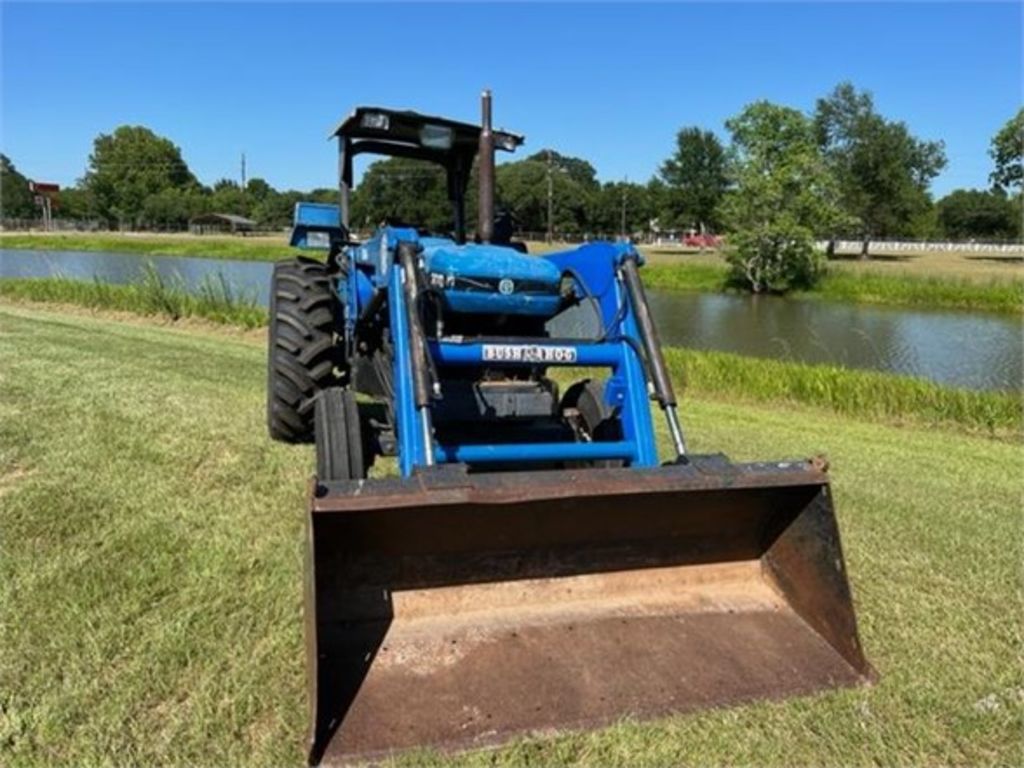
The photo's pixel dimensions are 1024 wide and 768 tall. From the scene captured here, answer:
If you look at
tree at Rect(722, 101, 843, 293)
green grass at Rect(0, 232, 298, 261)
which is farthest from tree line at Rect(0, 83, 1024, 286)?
green grass at Rect(0, 232, 298, 261)

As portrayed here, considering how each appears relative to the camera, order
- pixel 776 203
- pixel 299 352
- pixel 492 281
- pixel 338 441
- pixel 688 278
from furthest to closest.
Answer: pixel 688 278 → pixel 776 203 → pixel 299 352 → pixel 492 281 → pixel 338 441

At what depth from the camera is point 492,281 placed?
4.53 metres

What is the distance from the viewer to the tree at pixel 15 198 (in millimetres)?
106562

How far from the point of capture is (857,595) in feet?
12.9

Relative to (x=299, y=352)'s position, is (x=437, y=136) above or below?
above

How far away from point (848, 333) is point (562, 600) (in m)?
23.1

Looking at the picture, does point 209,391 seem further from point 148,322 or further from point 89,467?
point 148,322

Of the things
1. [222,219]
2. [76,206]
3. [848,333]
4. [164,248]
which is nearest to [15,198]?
[76,206]

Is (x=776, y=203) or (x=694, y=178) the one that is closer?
(x=776, y=203)

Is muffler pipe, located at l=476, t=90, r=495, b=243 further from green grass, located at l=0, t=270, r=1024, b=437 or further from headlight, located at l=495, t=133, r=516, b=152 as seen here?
green grass, located at l=0, t=270, r=1024, b=437

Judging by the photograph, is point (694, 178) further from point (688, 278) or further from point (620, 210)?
point (688, 278)

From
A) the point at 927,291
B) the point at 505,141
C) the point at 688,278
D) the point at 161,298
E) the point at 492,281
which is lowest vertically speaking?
the point at 927,291

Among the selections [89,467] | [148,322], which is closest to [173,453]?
[89,467]

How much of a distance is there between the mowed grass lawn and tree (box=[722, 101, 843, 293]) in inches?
1408
